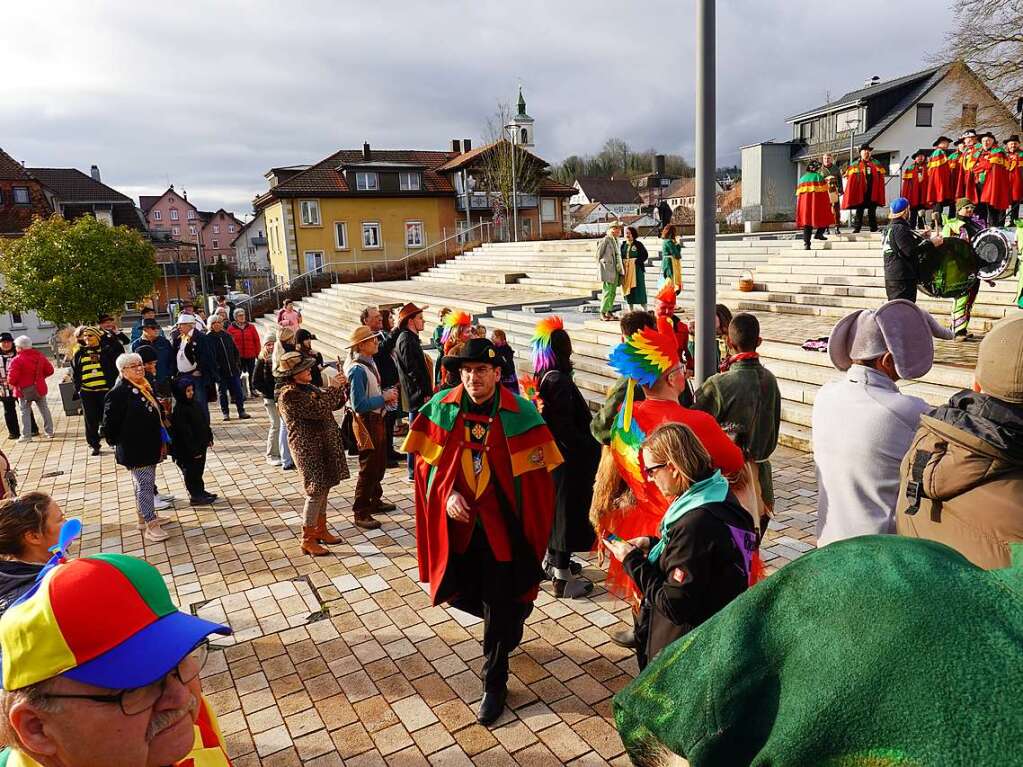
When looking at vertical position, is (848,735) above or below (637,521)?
above

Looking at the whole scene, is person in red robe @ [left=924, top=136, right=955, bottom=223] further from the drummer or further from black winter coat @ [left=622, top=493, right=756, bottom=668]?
black winter coat @ [left=622, top=493, right=756, bottom=668]

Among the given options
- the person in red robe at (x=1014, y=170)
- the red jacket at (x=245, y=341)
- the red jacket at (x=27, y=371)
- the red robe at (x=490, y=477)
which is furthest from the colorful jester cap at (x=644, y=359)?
the person in red robe at (x=1014, y=170)

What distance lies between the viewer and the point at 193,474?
7824 mm

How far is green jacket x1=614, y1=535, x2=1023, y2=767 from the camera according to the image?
0.65 m

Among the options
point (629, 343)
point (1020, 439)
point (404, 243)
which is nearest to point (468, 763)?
point (629, 343)

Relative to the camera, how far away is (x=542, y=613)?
4918 millimetres

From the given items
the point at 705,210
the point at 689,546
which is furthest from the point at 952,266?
the point at 689,546

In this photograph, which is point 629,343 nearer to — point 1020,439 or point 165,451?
point 1020,439

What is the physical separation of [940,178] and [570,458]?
1472 cm

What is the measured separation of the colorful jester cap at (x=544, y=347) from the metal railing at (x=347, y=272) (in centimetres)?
2690

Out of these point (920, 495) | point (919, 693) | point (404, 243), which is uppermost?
point (404, 243)

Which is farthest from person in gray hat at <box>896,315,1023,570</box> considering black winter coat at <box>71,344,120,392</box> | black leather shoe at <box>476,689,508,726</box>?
black winter coat at <box>71,344,120,392</box>

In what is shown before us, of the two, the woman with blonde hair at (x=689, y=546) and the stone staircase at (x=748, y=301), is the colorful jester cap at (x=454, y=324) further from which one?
the woman with blonde hair at (x=689, y=546)

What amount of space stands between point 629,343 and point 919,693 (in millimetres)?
3266
